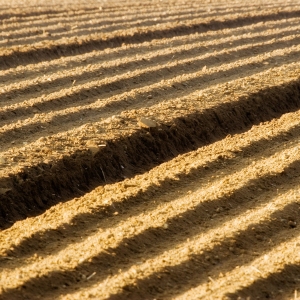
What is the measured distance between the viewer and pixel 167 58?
9766 mm

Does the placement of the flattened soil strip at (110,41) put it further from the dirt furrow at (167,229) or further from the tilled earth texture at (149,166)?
the dirt furrow at (167,229)

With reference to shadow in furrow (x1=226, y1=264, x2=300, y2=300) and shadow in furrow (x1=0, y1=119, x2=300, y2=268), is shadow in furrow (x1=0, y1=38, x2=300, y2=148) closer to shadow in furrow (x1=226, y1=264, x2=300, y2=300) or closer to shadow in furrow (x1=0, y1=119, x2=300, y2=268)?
shadow in furrow (x1=0, y1=119, x2=300, y2=268)

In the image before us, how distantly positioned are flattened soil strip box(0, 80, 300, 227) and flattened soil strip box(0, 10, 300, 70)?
3503 millimetres

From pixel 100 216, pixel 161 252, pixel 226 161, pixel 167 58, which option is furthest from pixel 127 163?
pixel 167 58

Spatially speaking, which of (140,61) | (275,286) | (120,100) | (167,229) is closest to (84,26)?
(140,61)

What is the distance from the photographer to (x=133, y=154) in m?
6.92

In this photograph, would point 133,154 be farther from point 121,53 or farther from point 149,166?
point 121,53

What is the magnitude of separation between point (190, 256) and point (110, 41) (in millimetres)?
7284

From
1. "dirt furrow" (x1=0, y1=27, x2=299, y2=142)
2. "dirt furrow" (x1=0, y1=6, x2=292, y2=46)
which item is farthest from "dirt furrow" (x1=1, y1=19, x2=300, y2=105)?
"dirt furrow" (x1=0, y1=6, x2=292, y2=46)

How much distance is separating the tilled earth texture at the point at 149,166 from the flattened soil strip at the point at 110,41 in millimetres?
28

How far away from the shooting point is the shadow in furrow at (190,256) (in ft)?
13.9

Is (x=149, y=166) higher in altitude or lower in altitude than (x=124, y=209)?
higher

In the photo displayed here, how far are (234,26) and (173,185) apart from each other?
8.30 m

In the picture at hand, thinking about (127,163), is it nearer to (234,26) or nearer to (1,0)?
(234,26)
